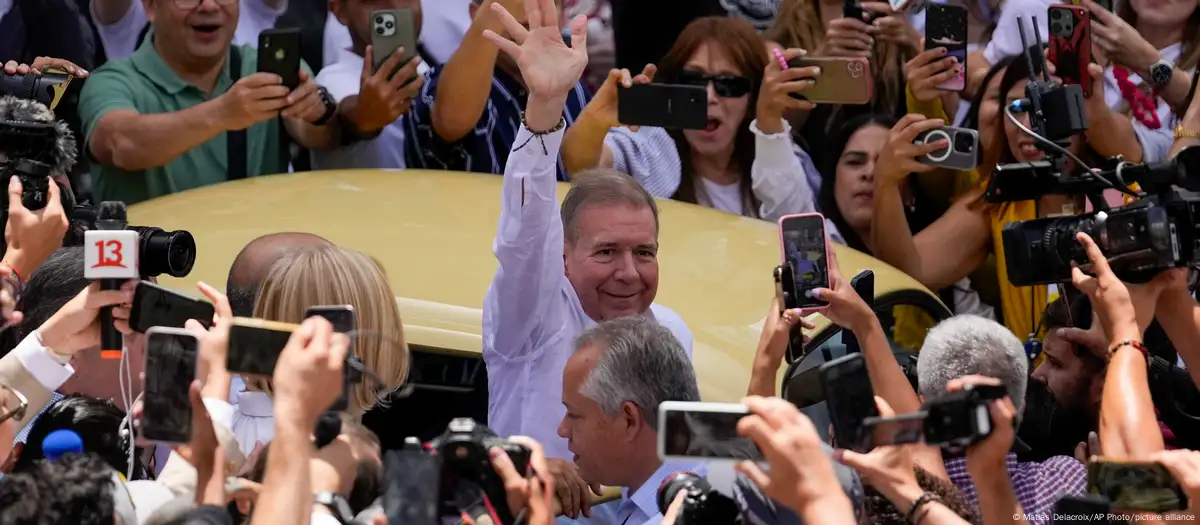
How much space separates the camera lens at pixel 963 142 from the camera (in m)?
5.50

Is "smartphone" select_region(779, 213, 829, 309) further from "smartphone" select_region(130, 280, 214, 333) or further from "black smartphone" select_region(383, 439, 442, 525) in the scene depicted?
"black smartphone" select_region(383, 439, 442, 525)

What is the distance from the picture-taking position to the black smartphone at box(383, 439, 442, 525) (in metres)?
2.69

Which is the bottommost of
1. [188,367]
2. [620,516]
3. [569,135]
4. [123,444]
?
[620,516]

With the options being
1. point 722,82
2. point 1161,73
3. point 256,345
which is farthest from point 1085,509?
point 1161,73

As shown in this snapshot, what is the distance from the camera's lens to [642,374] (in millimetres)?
3553

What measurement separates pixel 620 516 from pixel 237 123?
2347 millimetres

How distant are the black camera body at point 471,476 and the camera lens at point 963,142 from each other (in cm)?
310

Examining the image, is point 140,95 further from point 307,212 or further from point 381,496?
point 381,496

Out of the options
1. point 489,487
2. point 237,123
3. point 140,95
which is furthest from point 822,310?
point 140,95

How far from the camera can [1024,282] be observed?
4.12 metres

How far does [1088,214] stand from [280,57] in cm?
263

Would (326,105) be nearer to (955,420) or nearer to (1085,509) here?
(955,420)

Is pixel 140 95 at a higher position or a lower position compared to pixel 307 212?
higher

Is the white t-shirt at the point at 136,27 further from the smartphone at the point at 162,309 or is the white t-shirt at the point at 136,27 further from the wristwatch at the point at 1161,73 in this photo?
the wristwatch at the point at 1161,73
